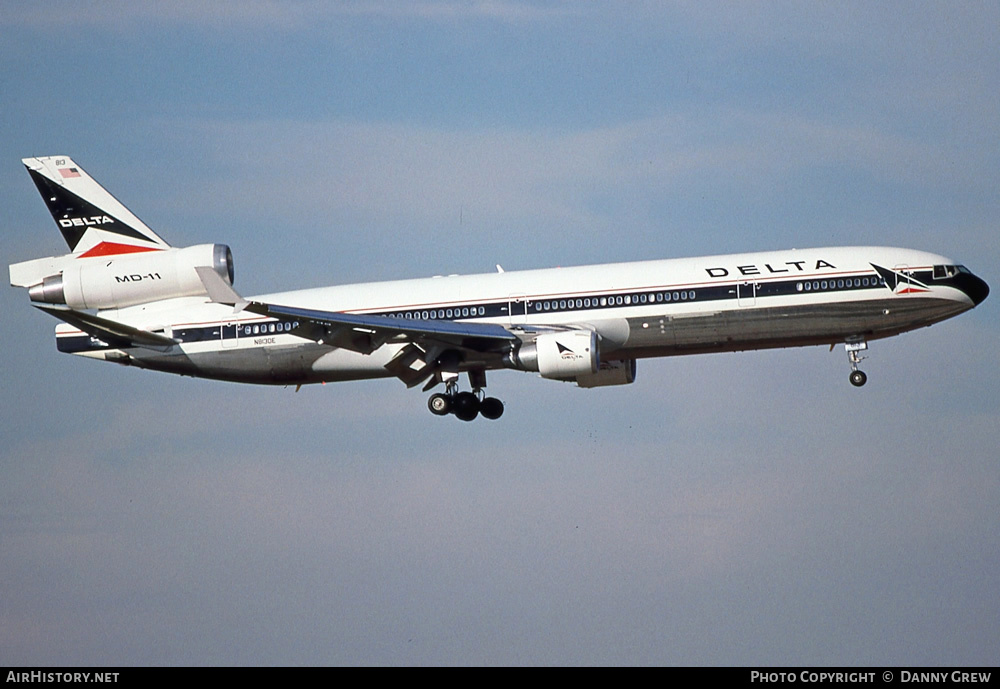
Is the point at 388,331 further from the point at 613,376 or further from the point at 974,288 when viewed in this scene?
the point at 974,288

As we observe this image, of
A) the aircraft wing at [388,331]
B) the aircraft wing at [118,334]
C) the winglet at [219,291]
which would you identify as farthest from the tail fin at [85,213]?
the winglet at [219,291]

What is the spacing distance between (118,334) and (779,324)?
25.9m

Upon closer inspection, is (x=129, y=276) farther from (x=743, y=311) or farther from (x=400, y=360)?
(x=743, y=311)

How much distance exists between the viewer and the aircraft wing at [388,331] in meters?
56.7

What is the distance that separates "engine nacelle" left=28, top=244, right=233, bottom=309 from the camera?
6184 centimetres

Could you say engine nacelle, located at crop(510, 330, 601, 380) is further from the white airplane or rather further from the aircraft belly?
the aircraft belly

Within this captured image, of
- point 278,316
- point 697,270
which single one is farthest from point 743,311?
point 278,316

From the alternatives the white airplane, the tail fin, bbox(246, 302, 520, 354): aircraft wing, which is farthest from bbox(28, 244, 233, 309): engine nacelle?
bbox(246, 302, 520, 354): aircraft wing

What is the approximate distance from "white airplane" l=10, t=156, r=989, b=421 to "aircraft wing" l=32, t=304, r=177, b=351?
0.07m

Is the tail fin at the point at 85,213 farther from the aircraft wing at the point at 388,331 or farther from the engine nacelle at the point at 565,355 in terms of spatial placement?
the engine nacelle at the point at 565,355

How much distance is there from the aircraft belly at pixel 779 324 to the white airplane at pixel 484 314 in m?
0.05

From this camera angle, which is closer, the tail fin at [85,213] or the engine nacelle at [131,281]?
the engine nacelle at [131,281]
